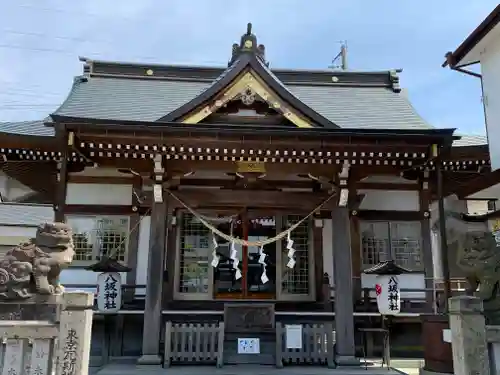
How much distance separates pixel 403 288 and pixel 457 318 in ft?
17.3

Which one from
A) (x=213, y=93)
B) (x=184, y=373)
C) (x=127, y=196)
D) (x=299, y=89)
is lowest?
(x=184, y=373)

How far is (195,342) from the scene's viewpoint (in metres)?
8.54

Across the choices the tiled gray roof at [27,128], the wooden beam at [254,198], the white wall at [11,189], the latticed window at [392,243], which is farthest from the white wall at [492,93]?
the white wall at [11,189]

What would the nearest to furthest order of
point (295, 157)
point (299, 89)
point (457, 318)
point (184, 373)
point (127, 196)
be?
point (457, 318) < point (184, 373) < point (295, 157) < point (127, 196) < point (299, 89)

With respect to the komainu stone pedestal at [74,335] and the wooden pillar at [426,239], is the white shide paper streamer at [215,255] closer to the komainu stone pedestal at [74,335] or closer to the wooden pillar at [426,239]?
the komainu stone pedestal at [74,335]

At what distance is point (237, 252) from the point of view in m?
10.8

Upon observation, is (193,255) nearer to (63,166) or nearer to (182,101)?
(63,166)

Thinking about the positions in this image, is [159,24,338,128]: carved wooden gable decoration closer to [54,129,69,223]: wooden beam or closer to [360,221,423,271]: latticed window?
[54,129,69,223]: wooden beam

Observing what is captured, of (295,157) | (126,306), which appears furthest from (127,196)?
(295,157)

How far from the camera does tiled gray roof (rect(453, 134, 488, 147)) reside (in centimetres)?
1119

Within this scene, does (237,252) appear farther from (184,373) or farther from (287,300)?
(184,373)

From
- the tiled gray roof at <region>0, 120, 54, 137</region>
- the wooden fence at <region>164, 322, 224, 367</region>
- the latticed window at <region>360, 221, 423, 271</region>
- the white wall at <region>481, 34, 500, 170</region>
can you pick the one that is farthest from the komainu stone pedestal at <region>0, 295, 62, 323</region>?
the white wall at <region>481, 34, 500, 170</region>

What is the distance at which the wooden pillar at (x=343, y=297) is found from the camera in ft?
28.3

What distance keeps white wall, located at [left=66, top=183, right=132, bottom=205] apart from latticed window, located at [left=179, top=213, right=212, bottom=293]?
5.18 ft
